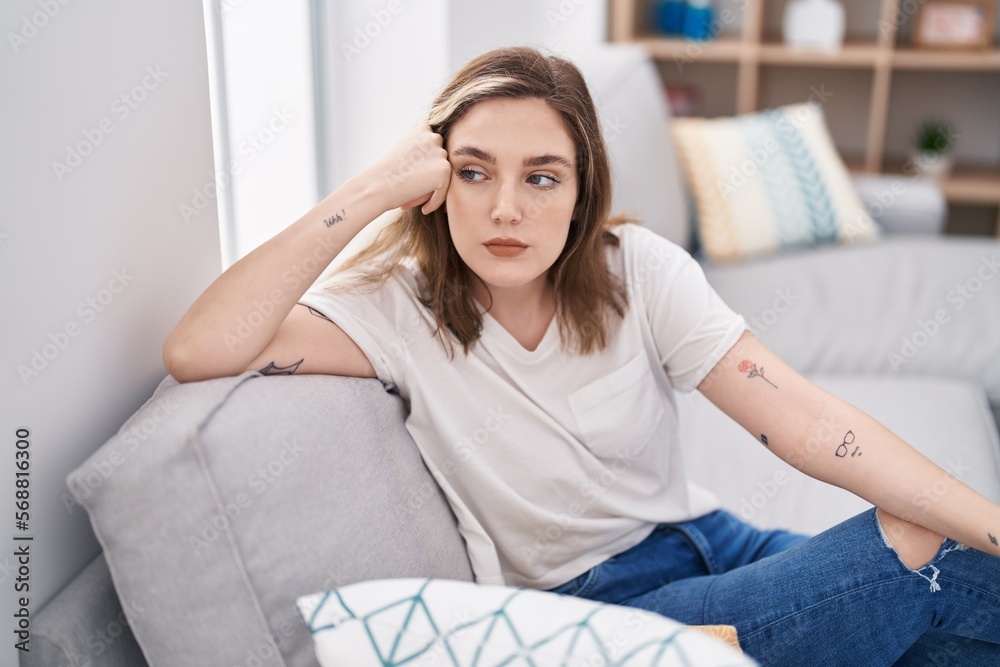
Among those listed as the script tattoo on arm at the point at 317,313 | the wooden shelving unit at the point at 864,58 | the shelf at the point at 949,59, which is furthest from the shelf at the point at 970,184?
the script tattoo on arm at the point at 317,313

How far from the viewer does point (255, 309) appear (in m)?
1.05

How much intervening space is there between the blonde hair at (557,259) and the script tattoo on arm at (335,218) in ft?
0.31

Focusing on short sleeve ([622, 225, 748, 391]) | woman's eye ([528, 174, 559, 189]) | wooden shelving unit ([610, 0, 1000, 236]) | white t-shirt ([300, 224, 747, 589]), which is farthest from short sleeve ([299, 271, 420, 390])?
wooden shelving unit ([610, 0, 1000, 236])

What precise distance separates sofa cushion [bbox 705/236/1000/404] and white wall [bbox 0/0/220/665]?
1.47m

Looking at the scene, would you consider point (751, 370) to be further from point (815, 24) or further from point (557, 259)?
point (815, 24)

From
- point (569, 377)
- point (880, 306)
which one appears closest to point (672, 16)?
point (880, 306)

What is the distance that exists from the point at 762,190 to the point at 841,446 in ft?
4.75

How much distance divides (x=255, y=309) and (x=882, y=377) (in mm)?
1496

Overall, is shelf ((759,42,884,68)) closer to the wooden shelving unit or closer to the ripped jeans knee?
the wooden shelving unit

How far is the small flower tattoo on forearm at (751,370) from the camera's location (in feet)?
4.00

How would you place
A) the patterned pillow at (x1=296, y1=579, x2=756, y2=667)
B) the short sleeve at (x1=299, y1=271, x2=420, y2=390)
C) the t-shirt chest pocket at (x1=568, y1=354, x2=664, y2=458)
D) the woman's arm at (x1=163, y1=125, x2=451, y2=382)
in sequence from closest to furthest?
the patterned pillow at (x1=296, y1=579, x2=756, y2=667), the woman's arm at (x1=163, y1=125, x2=451, y2=382), the short sleeve at (x1=299, y1=271, x2=420, y2=390), the t-shirt chest pocket at (x1=568, y1=354, x2=664, y2=458)

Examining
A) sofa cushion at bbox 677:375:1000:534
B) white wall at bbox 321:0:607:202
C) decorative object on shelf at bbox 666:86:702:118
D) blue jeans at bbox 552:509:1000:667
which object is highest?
white wall at bbox 321:0:607:202

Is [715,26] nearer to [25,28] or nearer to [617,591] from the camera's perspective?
[617,591]

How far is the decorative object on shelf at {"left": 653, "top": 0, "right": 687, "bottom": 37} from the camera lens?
3.56 meters
